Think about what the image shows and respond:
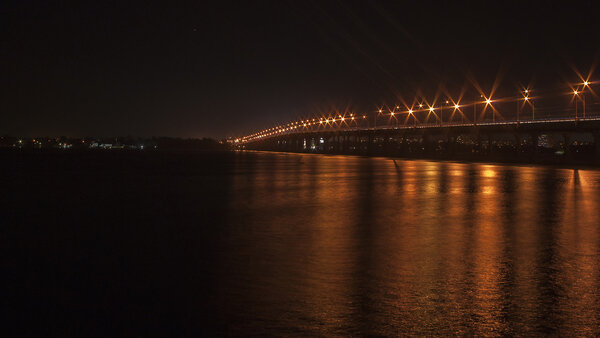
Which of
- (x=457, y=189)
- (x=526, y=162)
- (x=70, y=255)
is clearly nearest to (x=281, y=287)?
(x=70, y=255)

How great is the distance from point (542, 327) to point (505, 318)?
0.39 m

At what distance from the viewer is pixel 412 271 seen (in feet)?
25.9

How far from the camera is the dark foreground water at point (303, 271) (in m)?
5.71

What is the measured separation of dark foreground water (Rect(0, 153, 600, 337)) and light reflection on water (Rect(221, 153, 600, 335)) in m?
0.03

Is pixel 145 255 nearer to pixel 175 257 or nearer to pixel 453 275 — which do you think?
pixel 175 257

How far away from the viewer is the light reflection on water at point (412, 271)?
571 centimetres

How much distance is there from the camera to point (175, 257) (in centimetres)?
912

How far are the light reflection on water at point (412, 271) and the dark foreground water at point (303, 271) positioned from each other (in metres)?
0.03

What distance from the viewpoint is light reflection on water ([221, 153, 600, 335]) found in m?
5.71

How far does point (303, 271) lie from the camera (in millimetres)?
7922

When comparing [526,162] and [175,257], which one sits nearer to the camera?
[175,257]

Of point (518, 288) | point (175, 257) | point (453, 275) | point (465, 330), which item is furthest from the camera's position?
point (175, 257)

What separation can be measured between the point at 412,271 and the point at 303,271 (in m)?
1.55

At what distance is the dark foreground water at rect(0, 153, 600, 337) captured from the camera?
571cm
